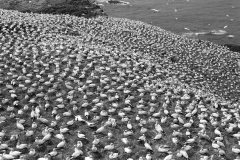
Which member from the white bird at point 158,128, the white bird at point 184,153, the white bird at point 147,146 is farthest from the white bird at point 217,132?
the white bird at point 147,146

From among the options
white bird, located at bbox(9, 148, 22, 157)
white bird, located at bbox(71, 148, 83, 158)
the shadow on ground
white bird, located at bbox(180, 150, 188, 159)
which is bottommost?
white bird, located at bbox(180, 150, 188, 159)

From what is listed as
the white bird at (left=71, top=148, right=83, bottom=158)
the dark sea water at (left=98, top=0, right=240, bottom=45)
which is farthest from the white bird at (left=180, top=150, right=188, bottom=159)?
the dark sea water at (left=98, top=0, right=240, bottom=45)

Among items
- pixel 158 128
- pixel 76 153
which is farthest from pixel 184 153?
pixel 76 153

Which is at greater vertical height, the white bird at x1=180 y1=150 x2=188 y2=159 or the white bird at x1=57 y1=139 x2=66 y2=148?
the white bird at x1=57 y1=139 x2=66 y2=148

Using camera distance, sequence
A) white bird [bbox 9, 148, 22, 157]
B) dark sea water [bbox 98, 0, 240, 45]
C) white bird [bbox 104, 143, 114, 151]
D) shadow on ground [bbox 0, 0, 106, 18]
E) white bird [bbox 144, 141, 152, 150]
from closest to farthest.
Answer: white bird [bbox 9, 148, 22, 157], white bird [bbox 104, 143, 114, 151], white bird [bbox 144, 141, 152, 150], shadow on ground [bbox 0, 0, 106, 18], dark sea water [bbox 98, 0, 240, 45]

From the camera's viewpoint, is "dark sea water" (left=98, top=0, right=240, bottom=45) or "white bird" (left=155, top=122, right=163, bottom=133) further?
"dark sea water" (left=98, top=0, right=240, bottom=45)

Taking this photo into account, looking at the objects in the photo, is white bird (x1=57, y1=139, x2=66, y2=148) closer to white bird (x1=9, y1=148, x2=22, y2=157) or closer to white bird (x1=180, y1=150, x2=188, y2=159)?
white bird (x1=9, y1=148, x2=22, y2=157)
